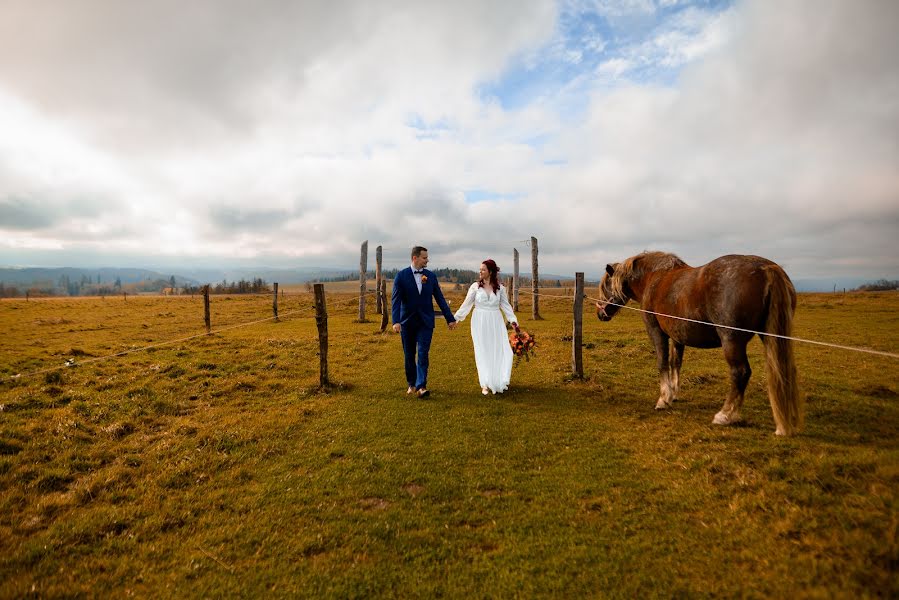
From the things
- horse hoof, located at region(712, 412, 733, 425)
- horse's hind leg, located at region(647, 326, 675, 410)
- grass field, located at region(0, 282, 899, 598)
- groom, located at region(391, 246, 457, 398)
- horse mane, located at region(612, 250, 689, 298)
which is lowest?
grass field, located at region(0, 282, 899, 598)

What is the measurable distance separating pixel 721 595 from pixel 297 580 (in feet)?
10.6

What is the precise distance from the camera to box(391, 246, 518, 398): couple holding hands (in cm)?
850

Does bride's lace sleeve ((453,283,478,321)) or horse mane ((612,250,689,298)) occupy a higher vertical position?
horse mane ((612,250,689,298))

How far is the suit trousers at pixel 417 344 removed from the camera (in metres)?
8.53

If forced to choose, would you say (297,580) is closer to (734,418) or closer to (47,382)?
(734,418)

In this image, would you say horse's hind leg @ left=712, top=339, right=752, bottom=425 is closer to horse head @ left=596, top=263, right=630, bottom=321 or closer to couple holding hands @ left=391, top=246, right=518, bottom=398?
horse head @ left=596, top=263, right=630, bottom=321

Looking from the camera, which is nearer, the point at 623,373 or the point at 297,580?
the point at 297,580

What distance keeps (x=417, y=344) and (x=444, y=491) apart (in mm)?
4367

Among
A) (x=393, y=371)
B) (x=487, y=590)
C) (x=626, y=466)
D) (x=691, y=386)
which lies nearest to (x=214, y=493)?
(x=487, y=590)

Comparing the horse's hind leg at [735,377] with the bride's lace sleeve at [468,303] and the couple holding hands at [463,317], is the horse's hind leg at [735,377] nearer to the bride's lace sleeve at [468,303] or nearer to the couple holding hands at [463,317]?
the couple holding hands at [463,317]

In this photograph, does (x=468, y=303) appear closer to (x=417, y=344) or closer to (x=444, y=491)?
(x=417, y=344)

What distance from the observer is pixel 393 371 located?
11211 millimetres

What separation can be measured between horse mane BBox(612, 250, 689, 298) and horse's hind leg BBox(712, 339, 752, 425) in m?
2.07

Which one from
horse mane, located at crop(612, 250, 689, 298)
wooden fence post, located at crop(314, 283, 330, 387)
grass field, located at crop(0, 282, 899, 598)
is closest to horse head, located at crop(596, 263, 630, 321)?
horse mane, located at crop(612, 250, 689, 298)
